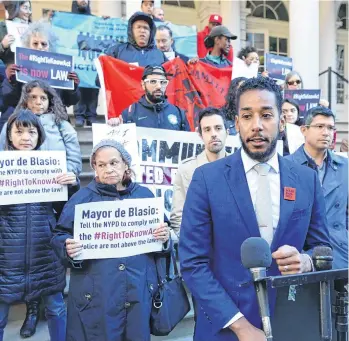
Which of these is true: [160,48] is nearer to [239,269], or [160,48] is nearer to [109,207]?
[109,207]

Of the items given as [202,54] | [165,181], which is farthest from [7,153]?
[202,54]

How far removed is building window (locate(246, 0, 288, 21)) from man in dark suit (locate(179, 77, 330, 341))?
15.1m

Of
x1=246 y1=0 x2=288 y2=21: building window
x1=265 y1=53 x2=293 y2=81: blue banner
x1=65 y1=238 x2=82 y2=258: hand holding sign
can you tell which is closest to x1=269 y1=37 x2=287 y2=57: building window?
x1=246 y1=0 x2=288 y2=21: building window

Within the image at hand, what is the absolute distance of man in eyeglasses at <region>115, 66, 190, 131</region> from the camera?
14.0 feet

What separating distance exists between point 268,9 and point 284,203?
→ 15.9 m

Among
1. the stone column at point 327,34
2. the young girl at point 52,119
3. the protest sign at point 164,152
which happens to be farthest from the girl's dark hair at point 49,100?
the stone column at point 327,34

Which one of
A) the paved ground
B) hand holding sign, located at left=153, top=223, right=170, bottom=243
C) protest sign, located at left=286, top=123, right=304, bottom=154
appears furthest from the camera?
protest sign, located at left=286, top=123, right=304, bottom=154

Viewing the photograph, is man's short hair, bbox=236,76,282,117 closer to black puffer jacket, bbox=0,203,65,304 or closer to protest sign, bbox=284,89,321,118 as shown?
black puffer jacket, bbox=0,203,65,304

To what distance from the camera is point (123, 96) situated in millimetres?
5629

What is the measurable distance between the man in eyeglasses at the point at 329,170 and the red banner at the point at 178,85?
8.37 ft

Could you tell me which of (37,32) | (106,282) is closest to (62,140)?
(106,282)

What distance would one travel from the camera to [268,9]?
16.1 m

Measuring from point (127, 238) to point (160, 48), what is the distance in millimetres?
4056

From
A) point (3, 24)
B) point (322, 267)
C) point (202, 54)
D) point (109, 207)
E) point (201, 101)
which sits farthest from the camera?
point (202, 54)
